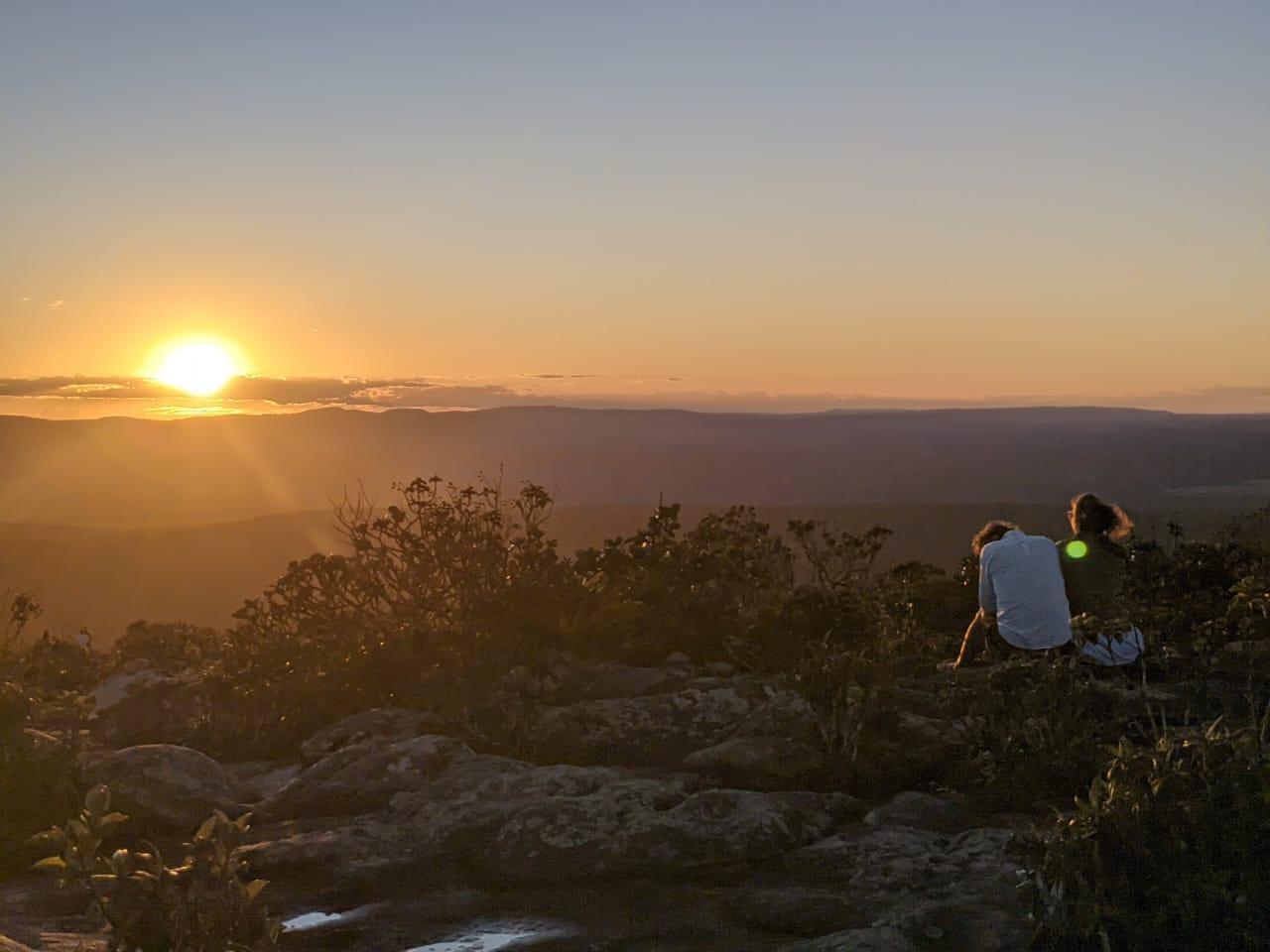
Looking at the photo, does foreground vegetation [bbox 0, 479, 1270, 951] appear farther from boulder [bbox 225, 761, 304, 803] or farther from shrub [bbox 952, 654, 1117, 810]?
boulder [bbox 225, 761, 304, 803]

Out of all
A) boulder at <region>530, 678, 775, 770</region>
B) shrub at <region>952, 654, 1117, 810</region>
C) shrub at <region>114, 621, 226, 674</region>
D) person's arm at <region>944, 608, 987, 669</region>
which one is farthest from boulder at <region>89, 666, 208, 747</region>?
shrub at <region>952, 654, 1117, 810</region>

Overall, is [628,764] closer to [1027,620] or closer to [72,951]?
[1027,620]

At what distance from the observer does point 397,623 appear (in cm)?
939

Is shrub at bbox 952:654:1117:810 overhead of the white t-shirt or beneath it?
beneath

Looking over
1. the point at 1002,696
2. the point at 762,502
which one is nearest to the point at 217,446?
the point at 762,502

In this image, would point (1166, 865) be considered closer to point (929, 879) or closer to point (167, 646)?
point (929, 879)

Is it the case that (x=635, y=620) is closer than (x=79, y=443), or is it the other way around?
(x=635, y=620)

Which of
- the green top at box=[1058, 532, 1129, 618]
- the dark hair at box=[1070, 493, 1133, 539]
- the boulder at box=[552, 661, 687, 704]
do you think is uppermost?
the dark hair at box=[1070, 493, 1133, 539]

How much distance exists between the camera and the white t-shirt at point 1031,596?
298 inches

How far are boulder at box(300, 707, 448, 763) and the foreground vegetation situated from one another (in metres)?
0.18

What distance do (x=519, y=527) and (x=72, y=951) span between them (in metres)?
6.05

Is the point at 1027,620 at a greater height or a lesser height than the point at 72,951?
greater

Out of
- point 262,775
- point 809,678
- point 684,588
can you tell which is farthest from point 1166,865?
point 684,588

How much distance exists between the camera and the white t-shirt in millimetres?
7570
